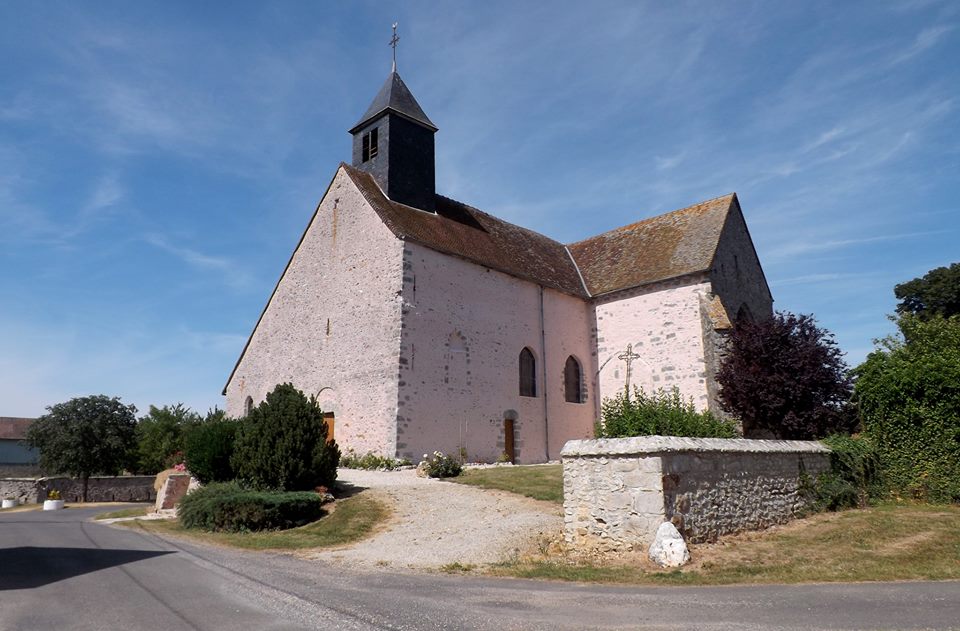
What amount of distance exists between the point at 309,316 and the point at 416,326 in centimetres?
515

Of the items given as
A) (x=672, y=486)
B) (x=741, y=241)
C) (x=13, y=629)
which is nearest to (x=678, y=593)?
(x=672, y=486)

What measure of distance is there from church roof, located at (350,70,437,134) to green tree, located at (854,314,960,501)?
1644cm

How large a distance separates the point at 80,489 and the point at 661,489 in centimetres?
2853

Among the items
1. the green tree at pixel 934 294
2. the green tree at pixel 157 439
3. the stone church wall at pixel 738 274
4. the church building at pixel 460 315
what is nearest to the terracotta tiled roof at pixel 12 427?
the green tree at pixel 157 439

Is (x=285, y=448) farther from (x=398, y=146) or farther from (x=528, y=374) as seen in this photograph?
(x=398, y=146)

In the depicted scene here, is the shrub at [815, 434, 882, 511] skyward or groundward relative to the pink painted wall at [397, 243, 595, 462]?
groundward

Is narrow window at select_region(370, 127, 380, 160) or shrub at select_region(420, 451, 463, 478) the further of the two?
narrow window at select_region(370, 127, 380, 160)

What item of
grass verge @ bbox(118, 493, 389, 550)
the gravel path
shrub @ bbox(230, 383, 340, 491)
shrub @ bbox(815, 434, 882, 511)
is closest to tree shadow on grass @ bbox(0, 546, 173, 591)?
grass verge @ bbox(118, 493, 389, 550)

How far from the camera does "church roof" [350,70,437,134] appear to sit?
2288 cm

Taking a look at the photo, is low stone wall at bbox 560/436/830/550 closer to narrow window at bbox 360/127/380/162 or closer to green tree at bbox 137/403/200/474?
narrow window at bbox 360/127/380/162

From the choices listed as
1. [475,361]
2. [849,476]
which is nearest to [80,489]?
[475,361]

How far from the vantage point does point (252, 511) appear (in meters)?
12.4

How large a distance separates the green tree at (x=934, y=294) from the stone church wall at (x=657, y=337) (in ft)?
48.7

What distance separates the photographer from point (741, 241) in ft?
81.8
